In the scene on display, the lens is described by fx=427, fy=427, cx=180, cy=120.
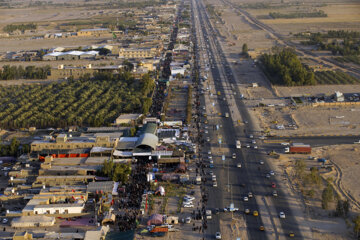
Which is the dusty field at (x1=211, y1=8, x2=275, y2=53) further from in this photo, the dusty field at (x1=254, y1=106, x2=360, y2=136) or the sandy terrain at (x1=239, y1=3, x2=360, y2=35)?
the dusty field at (x1=254, y1=106, x2=360, y2=136)

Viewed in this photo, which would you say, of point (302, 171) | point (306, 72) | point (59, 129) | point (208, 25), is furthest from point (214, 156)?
point (208, 25)

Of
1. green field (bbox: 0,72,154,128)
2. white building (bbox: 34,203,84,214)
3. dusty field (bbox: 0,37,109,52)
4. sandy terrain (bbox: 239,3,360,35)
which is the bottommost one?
white building (bbox: 34,203,84,214)

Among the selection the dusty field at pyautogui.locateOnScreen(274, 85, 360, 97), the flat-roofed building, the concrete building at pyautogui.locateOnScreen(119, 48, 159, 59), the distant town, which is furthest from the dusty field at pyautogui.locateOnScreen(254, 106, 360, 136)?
the flat-roofed building

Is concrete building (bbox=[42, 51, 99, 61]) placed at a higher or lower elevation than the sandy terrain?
lower

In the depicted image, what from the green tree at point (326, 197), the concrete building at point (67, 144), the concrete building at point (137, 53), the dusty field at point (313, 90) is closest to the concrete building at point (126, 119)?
the concrete building at point (67, 144)

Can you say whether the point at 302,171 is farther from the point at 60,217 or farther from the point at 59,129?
the point at 59,129

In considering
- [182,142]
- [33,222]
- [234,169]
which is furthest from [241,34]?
[33,222]
